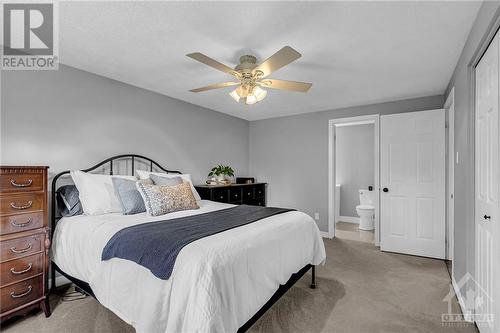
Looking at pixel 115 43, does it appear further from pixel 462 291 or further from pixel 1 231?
pixel 462 291

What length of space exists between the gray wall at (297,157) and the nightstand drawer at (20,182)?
4.07 m

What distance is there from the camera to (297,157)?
5.23 metres

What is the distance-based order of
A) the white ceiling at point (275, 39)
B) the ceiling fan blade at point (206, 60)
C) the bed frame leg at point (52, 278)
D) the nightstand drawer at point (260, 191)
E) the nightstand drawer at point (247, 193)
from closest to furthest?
1. the white ceiling at point (275, 39)
2. the ceiling fan blade at point (206, 60)
3. the bed frame leg at point (52, 278)
4. the nightstand drawer at point (247, 193)
5. the nightstand drawer at point (260, 191)

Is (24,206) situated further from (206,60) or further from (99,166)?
(206,60)

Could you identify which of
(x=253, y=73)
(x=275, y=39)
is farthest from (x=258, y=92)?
(x=275, y=39)

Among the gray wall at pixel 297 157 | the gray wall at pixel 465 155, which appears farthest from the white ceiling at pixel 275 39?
the gray wall at pixel 297 157

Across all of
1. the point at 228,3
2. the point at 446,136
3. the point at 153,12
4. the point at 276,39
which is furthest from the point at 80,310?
the point at 446,136

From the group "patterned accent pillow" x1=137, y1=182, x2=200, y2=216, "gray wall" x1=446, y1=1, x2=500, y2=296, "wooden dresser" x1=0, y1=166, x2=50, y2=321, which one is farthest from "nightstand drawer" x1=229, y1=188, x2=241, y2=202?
"gray wall" x1=446, y1=1, x2=500, y2=296

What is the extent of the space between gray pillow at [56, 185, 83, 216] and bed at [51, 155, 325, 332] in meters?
0.09

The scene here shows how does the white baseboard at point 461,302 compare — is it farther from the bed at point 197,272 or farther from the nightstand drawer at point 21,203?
the nightstand drawer at point 21,203

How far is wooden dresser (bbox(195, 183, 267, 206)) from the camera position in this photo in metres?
4.08

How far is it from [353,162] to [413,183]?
7.97 feet

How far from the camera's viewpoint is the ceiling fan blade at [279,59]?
1.88 m

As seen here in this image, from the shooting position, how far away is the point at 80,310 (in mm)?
2303
